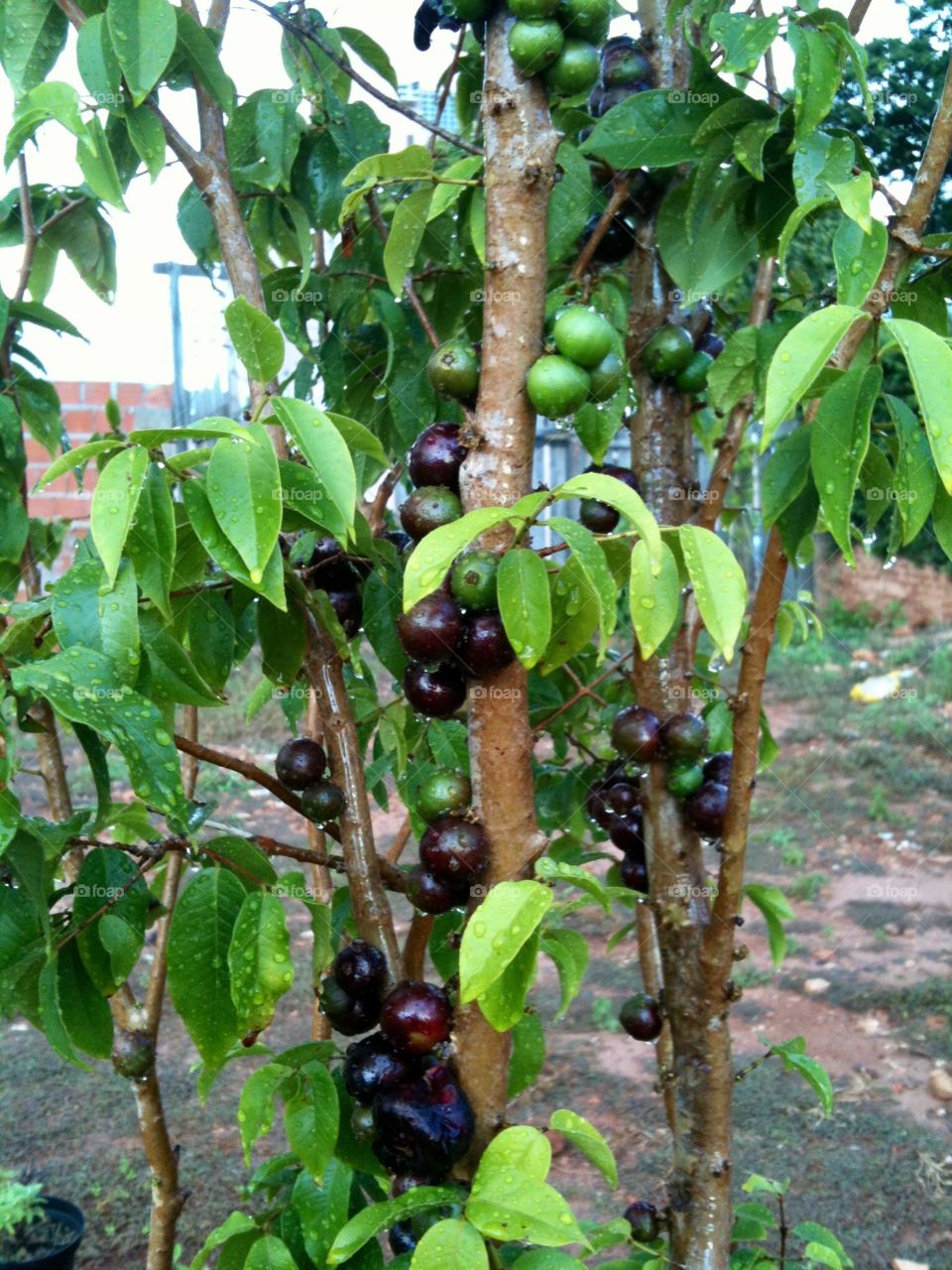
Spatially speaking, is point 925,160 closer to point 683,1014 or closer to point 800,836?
point 683,1014

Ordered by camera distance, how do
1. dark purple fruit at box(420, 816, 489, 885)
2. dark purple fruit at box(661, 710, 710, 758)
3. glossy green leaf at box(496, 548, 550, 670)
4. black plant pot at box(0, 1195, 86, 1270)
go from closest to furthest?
glossy green leaf at box(496, 548, 550, 670) → dark purple fruit at box(420, 816, 489, 885) → dark purple fruit at box(661, 710, 710, 758) → black plant pot at box(0, 1195, 86, 1270)

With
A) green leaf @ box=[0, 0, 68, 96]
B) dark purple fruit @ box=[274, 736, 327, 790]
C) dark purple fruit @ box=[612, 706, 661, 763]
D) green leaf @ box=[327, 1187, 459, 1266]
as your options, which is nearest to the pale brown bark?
green leaf @ box=[327, 1187, 459, 1266]

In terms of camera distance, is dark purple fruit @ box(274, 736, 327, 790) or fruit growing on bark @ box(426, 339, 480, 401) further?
dark purple fruit @ box(274, 736, 327, 790)

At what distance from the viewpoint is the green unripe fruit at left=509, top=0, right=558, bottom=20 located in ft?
3.16

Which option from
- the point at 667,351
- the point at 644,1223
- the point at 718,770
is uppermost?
the point at 667,351

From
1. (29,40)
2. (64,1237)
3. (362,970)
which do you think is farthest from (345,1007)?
(64,1237)

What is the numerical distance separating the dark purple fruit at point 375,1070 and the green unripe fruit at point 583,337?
1.99 ft

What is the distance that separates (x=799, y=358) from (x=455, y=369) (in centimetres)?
36

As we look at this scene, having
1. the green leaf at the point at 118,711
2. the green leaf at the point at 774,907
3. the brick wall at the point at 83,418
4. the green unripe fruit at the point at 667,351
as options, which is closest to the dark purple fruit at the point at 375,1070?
the green leaf at the point at 118,711

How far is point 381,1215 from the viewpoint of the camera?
2.84 ft

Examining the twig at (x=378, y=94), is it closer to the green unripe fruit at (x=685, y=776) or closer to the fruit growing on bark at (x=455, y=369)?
the fruit growing on bark at (x=455, y=369)

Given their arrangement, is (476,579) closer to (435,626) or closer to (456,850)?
(435,626)

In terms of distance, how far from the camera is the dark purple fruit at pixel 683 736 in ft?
4.26

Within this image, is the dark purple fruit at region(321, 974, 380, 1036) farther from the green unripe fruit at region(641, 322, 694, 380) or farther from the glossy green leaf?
the green unripe fruit at region(641, 322, 694, 380)
